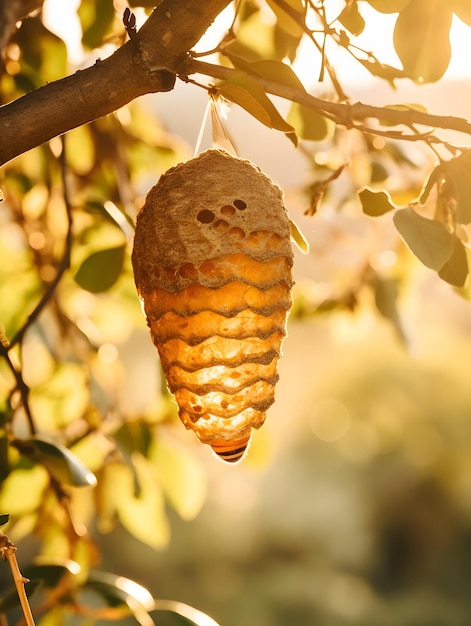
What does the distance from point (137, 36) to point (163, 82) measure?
2 centimetres

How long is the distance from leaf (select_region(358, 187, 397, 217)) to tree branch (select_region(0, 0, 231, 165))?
0.11m

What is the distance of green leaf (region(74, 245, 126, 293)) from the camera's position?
49cm

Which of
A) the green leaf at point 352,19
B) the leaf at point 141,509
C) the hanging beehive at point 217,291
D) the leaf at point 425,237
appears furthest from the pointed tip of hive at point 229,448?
the leaf at point 141,509

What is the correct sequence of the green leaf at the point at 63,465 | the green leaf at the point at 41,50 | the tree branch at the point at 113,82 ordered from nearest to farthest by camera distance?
the tree branch at the point at 113,82 < the green leaf at the point at 63,465 < the green leaf at the point at 41,50

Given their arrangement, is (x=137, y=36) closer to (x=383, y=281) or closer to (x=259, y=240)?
(x=259, y=240)

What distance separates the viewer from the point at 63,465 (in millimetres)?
418

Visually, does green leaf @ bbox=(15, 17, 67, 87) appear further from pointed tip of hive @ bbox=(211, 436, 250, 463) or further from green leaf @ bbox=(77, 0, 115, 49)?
pointed tip of hive @ bbox=(211, 436, 250, 463)

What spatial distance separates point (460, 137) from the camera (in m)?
0.40

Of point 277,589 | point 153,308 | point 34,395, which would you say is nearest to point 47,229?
point 34,395

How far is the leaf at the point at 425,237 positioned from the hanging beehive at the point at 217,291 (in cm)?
5

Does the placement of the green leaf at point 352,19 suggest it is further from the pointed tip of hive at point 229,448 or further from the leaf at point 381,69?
the pointed tip of hive at point 229,448

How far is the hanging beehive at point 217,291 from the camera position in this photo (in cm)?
33

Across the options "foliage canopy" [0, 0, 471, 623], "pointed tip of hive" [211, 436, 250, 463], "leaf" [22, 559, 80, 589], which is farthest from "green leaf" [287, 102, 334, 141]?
"leaf" [22, 559, 80, 589]

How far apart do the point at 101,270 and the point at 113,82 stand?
21 cm
